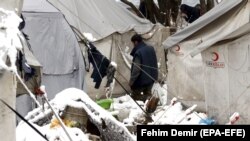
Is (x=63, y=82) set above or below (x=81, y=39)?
below

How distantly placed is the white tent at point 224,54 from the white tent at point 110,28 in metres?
3.39

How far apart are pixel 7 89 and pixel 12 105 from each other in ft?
0.44

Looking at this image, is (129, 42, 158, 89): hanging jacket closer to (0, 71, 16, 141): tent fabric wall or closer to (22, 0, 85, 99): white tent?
(22, 0, 85, 99): white tent

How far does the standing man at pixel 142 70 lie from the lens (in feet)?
41.9

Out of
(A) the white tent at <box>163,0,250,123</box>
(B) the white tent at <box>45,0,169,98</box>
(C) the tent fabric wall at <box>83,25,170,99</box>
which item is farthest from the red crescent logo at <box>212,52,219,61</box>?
(C) the tent fabric wall at <box>83,25,170,99</box>

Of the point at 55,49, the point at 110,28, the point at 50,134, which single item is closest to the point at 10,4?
the point at 50,134

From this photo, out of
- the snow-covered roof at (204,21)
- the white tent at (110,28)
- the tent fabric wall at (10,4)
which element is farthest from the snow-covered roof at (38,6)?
the tent fabric wall at (10,4)

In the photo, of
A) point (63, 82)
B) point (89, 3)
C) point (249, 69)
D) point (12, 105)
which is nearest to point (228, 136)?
point (12, 105)

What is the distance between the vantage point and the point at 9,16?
419cm

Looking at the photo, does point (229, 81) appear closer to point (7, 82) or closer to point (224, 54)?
point (224, 54)

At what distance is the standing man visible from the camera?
12.8 m

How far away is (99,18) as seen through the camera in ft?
48.4

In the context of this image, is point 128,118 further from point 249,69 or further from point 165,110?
point 249,69

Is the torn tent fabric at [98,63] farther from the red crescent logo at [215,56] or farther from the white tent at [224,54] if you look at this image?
the red crescent logo at [215,56]
